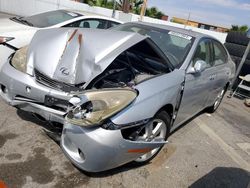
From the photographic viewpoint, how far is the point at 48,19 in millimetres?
6039

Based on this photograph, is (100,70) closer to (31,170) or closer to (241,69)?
(31,170)

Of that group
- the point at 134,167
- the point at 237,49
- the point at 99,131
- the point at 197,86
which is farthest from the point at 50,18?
the point at 237,49

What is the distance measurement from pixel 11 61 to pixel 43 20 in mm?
2623

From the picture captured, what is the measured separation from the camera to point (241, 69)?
9.09 metres

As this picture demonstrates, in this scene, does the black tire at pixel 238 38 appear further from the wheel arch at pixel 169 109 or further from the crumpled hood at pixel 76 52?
the crumpled hood at pixel 76 52

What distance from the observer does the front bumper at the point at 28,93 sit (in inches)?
116

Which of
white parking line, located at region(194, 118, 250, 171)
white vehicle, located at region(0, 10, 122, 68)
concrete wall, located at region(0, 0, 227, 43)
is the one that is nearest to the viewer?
white parking line, located at region(194, 118, 250, 171)

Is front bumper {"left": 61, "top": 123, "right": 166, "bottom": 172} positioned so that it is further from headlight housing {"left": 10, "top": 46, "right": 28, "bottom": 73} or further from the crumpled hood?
headlight housing {"left": 10, "top": 46, "right": 28, "bottom": 73}

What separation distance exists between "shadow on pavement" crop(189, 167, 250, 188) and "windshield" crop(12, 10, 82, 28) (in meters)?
4.17

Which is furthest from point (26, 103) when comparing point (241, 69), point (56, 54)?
point (241, 69)

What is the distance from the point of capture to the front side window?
4.06m

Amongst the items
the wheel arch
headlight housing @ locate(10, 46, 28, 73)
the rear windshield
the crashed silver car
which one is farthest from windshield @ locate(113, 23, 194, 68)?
the rear windshield

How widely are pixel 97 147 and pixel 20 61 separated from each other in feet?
5.57

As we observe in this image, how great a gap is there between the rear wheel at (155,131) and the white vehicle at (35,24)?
2757 millimetres
